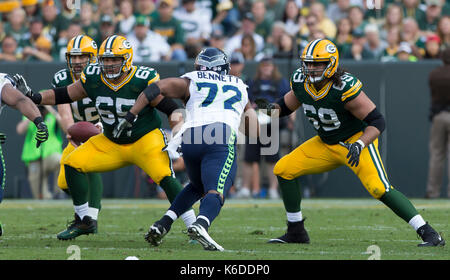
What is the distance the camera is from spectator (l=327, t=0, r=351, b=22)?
47.9 feet

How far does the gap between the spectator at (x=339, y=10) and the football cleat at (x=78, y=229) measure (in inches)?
298

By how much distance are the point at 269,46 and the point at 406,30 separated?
199 cm

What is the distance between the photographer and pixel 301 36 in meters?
13.6

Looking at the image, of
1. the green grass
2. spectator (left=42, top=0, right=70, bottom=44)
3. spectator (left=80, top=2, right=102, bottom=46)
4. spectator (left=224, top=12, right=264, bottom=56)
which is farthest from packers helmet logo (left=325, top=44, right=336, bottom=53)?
spectator (left=42, top=0, right=70, bottom=44)

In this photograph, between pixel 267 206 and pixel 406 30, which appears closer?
pixel 267 206

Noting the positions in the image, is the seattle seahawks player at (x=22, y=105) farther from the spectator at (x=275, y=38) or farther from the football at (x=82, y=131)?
the spectator at (x=275, y=38)

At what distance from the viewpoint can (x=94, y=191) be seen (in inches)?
326

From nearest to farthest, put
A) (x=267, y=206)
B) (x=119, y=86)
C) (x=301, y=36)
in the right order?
(x=119, y=86)
(x=267, y=206)
(x=301, y=36)

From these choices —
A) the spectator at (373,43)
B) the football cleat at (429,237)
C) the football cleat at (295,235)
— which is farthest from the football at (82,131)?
the spectator at (373,43)

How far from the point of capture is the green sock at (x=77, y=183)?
7.65 metres

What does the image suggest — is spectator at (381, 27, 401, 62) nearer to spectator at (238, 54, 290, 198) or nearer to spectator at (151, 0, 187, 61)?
spectator at (238, 54, 290, 198)

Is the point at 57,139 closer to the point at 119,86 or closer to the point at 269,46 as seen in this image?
the point at 269,46

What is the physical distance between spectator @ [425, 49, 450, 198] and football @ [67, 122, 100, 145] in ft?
18.5
